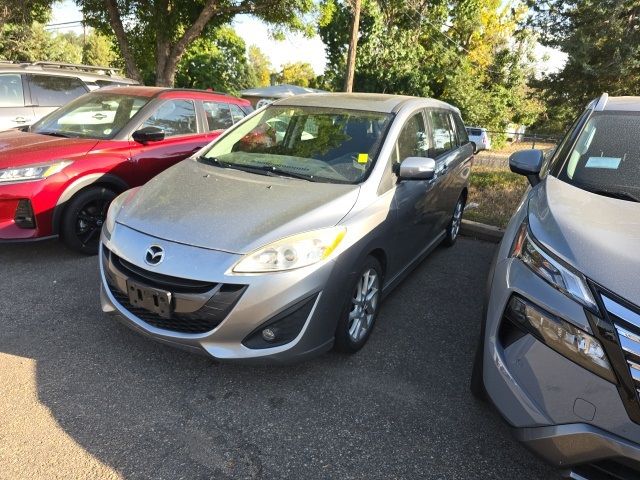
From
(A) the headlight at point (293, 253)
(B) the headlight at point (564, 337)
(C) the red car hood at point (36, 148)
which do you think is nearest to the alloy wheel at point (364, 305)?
(A) the headlight at point (293, 253)

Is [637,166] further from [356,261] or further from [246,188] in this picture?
[246,188]

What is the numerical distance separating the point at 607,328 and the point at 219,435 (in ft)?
6.03

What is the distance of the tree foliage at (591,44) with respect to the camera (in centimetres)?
2122

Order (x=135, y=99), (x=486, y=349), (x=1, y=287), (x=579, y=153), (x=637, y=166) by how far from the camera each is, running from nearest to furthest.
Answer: (x=486, y=349) < (x=637, y=166) < (x=579, y=153) < (x=1, y=287) < (x=135, y=99)

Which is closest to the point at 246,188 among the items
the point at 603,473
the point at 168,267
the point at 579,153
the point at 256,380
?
the point at 168,267

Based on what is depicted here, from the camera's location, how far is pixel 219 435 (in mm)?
2375

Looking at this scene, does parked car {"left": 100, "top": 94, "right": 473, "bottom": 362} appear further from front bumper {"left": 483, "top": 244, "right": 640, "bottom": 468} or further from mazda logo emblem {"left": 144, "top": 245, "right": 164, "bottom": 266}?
front bumper {"left": 483, "top": 244, "right": 640, "bottom": 468}

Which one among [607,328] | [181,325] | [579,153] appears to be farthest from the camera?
[579,153]

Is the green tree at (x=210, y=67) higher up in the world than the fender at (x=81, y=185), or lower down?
higher up

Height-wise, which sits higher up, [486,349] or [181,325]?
[486,349]

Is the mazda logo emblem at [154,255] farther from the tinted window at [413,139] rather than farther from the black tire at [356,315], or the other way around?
the tinted window at [413,139]

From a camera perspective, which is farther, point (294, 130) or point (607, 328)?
point (294, 130)

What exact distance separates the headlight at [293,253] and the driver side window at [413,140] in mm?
1066

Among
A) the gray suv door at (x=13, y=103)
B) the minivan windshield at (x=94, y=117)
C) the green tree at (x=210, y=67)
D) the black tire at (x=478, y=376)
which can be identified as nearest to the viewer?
the black tire at (x=478, y=376)
